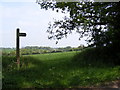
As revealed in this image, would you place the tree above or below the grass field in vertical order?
above

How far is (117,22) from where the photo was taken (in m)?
11.4

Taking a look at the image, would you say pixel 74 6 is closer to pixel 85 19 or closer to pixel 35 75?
pixel 85 19

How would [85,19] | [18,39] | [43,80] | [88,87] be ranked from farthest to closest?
[85,19] → [18,39] → [43,80] → [88,87]

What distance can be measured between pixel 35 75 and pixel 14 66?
2.03m

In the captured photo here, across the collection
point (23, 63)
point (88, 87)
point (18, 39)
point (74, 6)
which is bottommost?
point (88, 87)

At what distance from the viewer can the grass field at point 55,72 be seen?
→ 7648mm

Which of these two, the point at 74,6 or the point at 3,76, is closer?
the point at 3,76

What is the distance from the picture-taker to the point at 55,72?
9.17m

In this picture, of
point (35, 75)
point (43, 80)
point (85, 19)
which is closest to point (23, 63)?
point (35, 75)

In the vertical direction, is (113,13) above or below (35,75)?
above

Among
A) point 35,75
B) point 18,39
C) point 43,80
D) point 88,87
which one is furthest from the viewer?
point 18,39

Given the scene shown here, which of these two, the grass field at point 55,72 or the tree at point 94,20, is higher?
the tree at point 94,20

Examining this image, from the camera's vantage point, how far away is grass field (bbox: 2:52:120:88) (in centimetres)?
765

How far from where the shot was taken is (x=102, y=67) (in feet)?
35.0
